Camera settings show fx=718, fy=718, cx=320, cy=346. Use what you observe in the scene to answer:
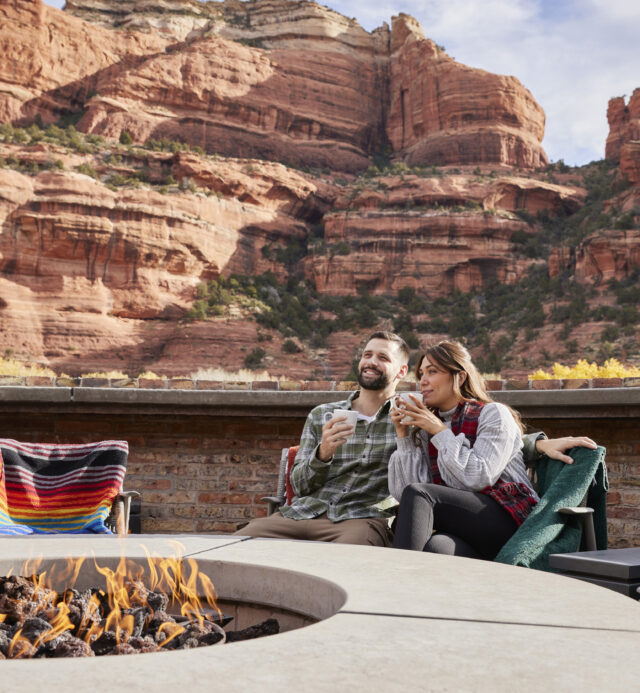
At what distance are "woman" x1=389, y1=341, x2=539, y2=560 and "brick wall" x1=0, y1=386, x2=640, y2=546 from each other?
131 centimetres

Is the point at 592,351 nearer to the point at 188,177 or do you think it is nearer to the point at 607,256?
the point at 607,256

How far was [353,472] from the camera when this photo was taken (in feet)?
9.93

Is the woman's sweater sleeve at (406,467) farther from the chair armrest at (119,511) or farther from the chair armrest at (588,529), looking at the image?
the chair armrest at (119,511)

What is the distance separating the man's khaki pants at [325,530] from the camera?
2.73 metres

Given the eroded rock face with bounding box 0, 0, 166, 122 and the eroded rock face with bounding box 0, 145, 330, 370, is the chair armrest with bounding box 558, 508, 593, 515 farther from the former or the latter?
the eroded rock face with bounding box 0, 0, 166, 122

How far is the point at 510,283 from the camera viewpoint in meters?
39.0

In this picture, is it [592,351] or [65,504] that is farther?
[592,351]

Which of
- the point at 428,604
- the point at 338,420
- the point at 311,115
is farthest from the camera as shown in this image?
the point at 311,115

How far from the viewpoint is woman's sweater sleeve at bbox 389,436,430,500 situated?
2711mm

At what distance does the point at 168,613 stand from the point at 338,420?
1.06 m

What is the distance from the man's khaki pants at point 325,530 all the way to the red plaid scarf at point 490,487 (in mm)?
297

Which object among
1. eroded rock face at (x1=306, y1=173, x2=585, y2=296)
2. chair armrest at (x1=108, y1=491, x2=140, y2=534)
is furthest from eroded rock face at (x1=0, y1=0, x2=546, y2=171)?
chair armrest at (x1=108, y1=491, x2=140, y2=534)

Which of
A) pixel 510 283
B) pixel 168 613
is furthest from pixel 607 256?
pixel 168 613

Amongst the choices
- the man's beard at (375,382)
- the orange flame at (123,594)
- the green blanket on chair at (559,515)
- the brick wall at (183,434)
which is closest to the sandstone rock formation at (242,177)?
the brick wall at (183,434)
